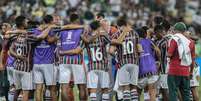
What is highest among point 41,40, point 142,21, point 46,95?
point 142,21

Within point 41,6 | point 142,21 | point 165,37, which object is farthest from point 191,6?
point 165,37

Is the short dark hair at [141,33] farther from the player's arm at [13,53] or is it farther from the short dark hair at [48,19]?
the player's arm at [13,53]

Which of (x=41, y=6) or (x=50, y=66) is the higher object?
(x=41, y=6)

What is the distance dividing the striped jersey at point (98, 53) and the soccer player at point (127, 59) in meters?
0.33

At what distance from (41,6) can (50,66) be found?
2049 cm

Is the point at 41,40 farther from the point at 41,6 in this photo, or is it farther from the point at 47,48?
the point at 41,6

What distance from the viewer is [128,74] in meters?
20.3

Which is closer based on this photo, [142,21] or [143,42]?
[143,42]

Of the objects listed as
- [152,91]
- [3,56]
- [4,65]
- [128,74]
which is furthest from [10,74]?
[152,91]

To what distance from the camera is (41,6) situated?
4062 cm

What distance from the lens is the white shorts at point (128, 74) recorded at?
2023 centimetres

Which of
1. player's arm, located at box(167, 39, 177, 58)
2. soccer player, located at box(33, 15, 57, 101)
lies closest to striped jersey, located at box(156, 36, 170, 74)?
player's arm, located at box(167, 39, 177, 58)

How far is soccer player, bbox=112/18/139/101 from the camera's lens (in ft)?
66.2

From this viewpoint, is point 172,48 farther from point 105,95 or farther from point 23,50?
point 23,50
